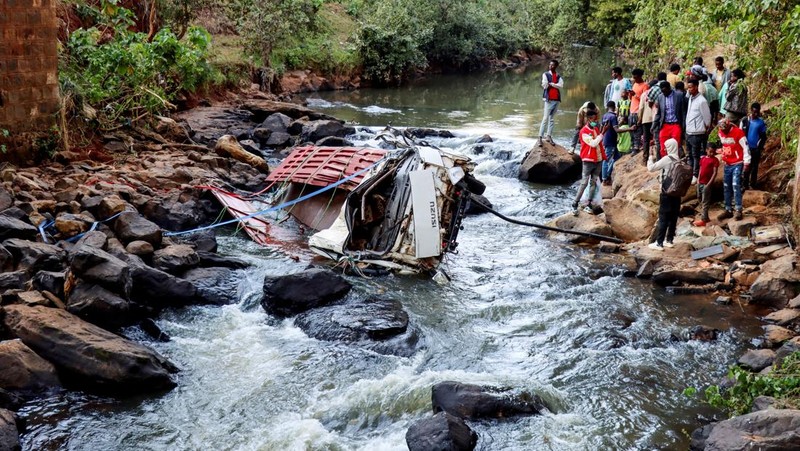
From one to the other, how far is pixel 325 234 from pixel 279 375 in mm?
3633

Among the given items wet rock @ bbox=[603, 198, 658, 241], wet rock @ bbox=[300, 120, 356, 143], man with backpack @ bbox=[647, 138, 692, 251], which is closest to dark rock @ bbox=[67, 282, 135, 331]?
man with backpack @ bbox=[647, 138, 692, 251]

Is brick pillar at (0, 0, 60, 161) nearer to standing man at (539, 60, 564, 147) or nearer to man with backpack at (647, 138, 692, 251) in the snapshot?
standing man at (539, 60, 564, 147)

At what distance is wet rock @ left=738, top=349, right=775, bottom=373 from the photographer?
8102mm

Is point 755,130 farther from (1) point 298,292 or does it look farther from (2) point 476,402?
(1) point 298,292

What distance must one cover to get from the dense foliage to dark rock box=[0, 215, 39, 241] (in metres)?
8.18

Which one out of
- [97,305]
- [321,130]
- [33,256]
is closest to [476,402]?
[97,305]

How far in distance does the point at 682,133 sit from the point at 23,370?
1119 centimetres

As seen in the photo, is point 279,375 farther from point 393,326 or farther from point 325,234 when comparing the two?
point 325,234

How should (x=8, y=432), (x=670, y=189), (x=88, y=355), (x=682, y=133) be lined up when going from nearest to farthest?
(x=8, y=432), (x=88, y=355), (x=670, y=189), (x=682, y=133)

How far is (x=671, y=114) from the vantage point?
13.1 m

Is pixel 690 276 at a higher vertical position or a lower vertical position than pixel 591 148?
lower

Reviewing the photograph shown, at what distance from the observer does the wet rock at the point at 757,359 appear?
810cm

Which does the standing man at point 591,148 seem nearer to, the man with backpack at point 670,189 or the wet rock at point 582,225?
the wet rock at point 582,225

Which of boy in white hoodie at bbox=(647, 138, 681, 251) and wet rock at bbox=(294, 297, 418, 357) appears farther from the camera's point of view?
A: boy in white hoodie at bbox=(647, 138, 681, 251)
